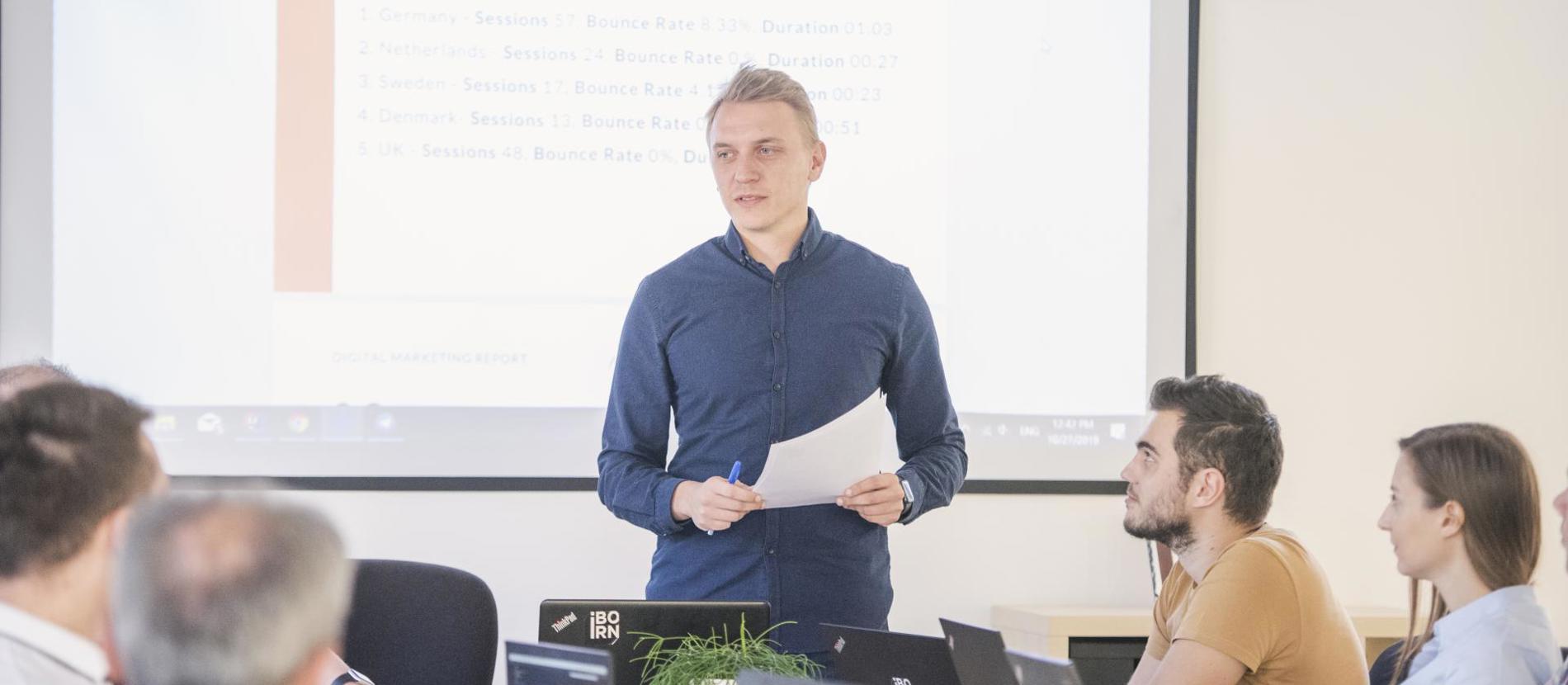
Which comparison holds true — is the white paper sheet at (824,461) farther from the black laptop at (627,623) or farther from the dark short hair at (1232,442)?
the dark short hair at (1232,442)

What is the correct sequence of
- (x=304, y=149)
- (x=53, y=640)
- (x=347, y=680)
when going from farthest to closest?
(x=304, y=149) → (x=347, y=680) → (x=53, y=640)

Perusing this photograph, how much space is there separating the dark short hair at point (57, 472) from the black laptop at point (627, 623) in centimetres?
66

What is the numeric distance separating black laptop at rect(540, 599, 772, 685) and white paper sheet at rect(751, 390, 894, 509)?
1.11ft

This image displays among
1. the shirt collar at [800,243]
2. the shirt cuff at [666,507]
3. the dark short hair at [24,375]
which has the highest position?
the shirt collar at [800,243]

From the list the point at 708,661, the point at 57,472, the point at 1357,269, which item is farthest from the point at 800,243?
the point at 1357,269

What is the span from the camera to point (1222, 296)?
416 cm

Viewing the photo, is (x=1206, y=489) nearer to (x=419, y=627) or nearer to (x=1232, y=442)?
(x=1232, y=442)

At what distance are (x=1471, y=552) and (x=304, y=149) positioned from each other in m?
2.97

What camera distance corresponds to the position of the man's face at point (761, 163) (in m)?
2.55

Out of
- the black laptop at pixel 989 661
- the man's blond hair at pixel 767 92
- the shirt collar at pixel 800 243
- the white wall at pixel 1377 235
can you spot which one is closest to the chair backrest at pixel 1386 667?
the black laptop at pixel 989 661

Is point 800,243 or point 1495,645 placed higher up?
point 800,243

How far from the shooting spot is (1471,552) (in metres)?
2.33

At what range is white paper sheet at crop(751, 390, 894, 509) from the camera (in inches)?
88.2

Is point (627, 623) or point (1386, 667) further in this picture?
point (1386, 667)
